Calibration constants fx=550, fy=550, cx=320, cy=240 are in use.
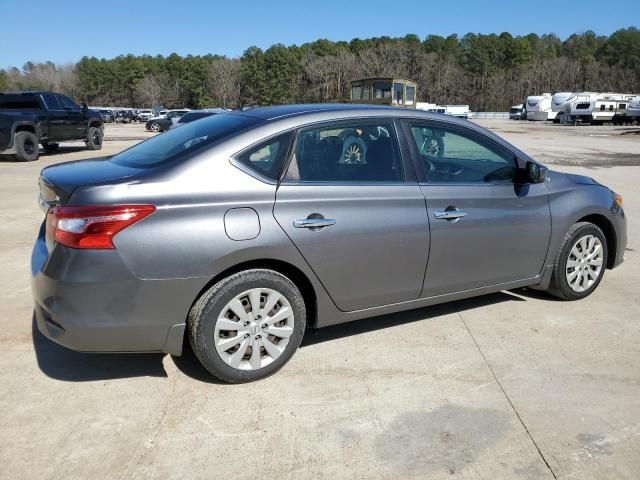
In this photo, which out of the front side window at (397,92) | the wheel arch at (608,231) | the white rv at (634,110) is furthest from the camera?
the white rv at (634,110)

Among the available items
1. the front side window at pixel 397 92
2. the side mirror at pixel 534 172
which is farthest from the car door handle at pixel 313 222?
the front side window at pixel 397 92

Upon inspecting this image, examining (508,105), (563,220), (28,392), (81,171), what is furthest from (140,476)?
(508,105)

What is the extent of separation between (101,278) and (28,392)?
96 centimetres

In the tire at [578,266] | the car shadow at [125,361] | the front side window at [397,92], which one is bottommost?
the car shadow at [125,361]

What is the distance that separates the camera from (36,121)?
15797 mm

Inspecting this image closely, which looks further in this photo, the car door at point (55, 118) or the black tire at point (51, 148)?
the black tire at point (51, 148)

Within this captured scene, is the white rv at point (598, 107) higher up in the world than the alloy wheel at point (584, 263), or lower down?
higher up

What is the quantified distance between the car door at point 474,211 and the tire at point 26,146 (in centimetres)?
1439

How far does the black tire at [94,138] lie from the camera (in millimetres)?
18859

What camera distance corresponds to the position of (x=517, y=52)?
413 feet

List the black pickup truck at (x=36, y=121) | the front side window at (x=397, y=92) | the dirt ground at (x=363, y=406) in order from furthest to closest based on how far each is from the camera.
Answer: the front side window at (x=397, y=92)
the black pickup truck at (x=36, y=121)
the dirt ground at (x=363, y=406)

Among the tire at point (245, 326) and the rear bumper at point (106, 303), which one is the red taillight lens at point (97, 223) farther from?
the tire at point (245, 326)

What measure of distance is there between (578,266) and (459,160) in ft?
4.59

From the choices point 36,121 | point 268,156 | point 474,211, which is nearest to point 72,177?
point 268,156
